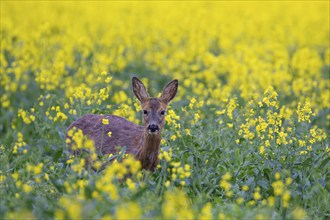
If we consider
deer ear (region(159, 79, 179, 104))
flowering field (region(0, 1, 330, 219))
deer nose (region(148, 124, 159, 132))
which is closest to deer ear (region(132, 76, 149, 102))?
deer ear (region(159, 79, 179, 104))

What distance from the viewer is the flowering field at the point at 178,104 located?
6941 mm

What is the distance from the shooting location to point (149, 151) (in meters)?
8.78

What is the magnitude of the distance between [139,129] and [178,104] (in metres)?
2.42

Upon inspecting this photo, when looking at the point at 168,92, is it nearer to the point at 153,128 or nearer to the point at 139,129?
the point at 139,129

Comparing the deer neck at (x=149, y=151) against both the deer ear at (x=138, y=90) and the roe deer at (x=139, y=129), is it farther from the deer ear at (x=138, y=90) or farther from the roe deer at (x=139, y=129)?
the deer ear at (x=138, y=90)

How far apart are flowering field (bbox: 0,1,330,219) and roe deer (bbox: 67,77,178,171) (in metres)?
0.20

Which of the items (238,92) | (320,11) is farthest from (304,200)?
(320,11)

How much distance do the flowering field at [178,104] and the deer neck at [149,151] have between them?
14cm

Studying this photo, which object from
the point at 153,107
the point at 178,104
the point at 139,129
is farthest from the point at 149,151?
the point at 178,104

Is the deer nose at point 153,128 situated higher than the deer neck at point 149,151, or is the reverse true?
the deer nose at point 153,128

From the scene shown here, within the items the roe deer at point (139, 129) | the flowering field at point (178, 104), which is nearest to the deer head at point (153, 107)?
the roe deer at point (139, 129)

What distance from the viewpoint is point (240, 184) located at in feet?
27.9

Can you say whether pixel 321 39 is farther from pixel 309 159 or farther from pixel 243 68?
pixel 309 159

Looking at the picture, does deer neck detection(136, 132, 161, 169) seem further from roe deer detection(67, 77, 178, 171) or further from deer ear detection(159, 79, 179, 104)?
deer ear detection(159, 79, 179, 104)
